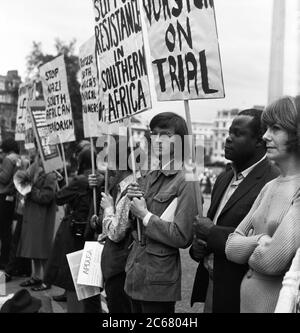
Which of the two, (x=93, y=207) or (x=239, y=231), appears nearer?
(x=239, y=231)

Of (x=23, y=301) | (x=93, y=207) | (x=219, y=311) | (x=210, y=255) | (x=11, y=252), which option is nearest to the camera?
(x=23, y=301)

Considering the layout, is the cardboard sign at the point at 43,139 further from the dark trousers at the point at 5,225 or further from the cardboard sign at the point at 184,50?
the cardboard sign at the point at 184,50

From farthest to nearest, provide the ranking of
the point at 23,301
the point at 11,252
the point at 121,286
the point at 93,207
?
1. the point at 11,252
2. the point at 93,207
3. the point at 121,286
4. the point at 23,301

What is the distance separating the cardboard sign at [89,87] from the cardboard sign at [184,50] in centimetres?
213

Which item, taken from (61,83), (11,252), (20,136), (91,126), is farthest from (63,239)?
(20,136)

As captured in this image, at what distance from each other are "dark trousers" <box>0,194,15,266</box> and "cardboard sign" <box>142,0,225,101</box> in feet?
16.4

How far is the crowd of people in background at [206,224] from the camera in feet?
7.54

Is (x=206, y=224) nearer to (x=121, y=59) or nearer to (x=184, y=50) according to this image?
(x=184, y=50)

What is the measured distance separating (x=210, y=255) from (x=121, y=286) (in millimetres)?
941

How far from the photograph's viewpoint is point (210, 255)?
3076 mm

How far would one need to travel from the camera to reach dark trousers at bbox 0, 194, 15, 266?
7637 millimetres

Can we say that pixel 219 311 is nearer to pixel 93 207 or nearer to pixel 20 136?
pixel 93 207

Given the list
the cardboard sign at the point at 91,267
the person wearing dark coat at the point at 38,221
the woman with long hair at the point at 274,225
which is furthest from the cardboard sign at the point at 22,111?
the woman with long hair at the point at 274,225

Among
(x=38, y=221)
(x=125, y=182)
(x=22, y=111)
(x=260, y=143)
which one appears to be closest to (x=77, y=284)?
(x=125, y=182)
